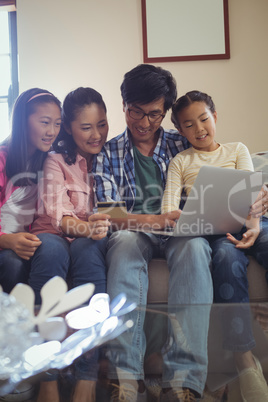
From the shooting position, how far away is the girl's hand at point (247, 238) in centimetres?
122

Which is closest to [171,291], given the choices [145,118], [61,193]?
[61,193]

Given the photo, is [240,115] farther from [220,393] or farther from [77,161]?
[220,393]

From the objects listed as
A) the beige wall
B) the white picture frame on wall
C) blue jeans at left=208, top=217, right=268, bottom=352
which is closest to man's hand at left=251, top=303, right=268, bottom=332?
blue jeans at left=208, top=217, right=268, bottom=352

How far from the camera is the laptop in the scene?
42.3 inches

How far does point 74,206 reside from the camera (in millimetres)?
1386

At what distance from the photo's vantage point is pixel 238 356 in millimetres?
716

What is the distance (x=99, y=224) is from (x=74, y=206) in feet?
0.66

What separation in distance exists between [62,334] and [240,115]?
182cm

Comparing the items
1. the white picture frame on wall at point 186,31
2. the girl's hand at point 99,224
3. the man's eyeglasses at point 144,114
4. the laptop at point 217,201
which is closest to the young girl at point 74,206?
the girl's hand at point 99,224

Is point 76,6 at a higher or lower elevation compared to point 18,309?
higher

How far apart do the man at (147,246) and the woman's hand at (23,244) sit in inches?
8.4

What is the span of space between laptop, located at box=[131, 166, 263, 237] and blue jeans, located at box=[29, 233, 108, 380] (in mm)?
197

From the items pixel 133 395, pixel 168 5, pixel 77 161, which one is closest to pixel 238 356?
pixel 133 395

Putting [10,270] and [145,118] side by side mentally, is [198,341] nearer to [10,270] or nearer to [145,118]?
[10,270]
